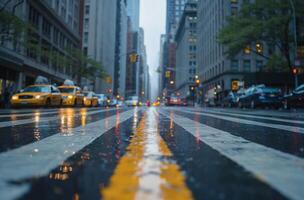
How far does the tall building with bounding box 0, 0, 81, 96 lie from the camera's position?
2764 centimetres

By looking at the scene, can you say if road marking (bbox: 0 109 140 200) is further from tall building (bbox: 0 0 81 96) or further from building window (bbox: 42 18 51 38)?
building window (bbox: 42 18 51 38)

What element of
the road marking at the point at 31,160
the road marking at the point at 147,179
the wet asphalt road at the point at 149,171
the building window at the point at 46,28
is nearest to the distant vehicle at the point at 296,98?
the wet asphalt road at the point at 149,171

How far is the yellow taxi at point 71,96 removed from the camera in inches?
930

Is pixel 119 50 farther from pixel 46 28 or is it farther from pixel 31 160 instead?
pixel 31 160

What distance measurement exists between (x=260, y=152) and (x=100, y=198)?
5.66 ft

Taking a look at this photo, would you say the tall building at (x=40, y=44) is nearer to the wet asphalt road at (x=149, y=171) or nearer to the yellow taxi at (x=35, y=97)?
the yellow taxi at (x=35, y=97)

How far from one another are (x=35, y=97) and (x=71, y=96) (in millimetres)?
6284

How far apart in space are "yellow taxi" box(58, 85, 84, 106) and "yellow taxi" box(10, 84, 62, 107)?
3.10 metres

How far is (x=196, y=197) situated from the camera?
1.40m

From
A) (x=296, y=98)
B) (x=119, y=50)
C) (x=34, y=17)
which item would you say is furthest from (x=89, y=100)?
(x=119, y=50)

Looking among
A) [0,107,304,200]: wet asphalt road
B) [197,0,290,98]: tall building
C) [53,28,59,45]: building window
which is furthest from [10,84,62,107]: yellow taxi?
[197,0,290,98]: tall building

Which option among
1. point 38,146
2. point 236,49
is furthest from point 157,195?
point 236,49

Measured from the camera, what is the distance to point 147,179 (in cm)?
170

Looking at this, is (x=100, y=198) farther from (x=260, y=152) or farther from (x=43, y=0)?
(x=43, y=0)
